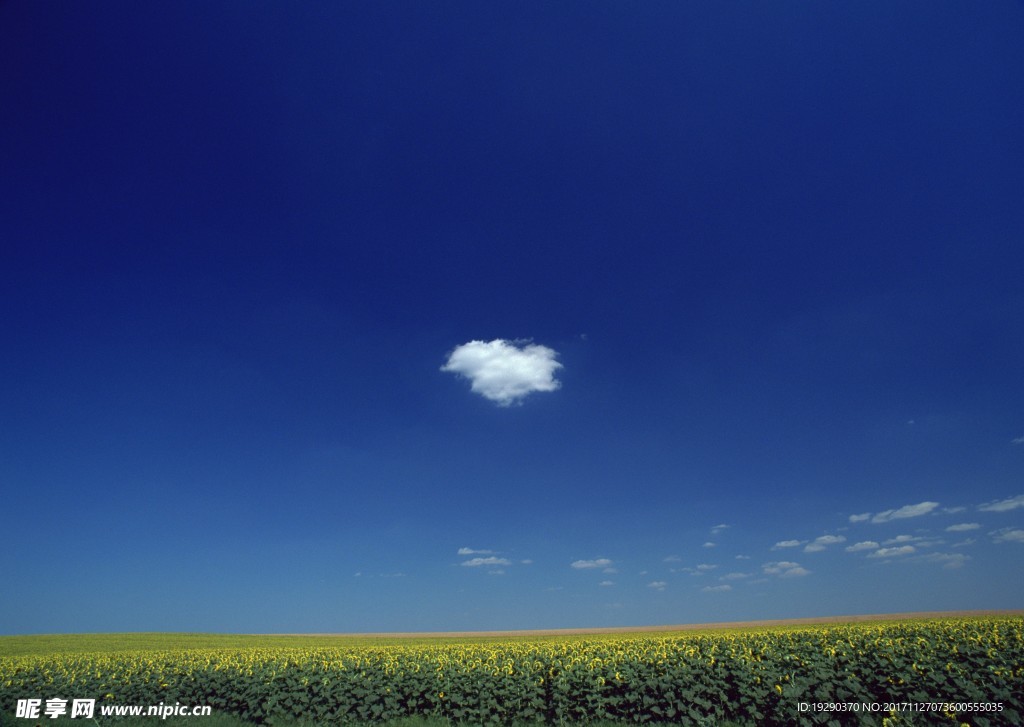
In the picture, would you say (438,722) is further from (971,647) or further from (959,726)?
(971,647)

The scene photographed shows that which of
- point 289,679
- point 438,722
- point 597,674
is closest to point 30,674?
point 289,679

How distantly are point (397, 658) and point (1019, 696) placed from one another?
13793 mm

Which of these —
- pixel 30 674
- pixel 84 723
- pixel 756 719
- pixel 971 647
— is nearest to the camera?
pixel 971 647

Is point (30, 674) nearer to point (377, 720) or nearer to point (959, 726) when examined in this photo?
point (377, 720)

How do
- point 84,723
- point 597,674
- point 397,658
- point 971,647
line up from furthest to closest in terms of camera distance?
1. point 397,658
2. point 84,723
3. point 597,674
4. point 971,647

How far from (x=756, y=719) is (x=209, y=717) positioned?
1357 centimetres

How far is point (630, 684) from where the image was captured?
11.4 m

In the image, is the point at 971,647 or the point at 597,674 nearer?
the point at 971,647

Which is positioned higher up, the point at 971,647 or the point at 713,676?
the point at 971,647

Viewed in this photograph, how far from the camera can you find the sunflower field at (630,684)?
30.4 feet

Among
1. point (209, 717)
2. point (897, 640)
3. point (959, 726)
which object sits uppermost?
point (897, 640)

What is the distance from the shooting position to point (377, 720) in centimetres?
1245

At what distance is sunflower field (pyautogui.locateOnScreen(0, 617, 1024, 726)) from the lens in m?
9.26

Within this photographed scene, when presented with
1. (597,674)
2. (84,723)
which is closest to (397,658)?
(597,674)
